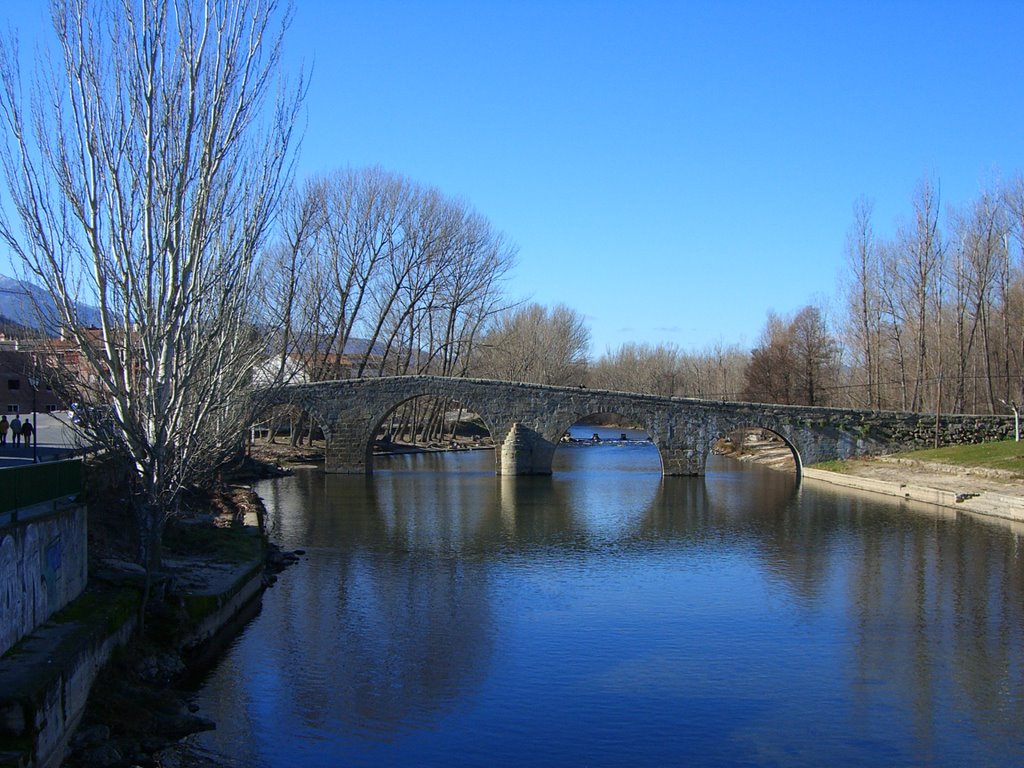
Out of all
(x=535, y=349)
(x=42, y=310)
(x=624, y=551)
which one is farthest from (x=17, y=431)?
(x=535, y=349)

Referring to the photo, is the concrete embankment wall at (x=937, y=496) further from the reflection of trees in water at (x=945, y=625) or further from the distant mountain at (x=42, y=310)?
the distant mountain at (x=42, y=310)

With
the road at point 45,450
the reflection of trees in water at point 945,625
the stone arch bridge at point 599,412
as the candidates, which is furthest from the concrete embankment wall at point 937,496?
the road at point 45,450

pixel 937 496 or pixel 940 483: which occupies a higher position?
pixel 940 483

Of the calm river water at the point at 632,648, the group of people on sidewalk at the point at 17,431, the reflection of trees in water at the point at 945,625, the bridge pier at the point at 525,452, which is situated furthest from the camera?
the bridge pier at the point at 525,452

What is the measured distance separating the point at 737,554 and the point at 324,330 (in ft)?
89.9

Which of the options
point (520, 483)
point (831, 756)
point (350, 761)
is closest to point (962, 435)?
point (520, 483)

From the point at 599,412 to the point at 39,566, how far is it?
93.2 feet

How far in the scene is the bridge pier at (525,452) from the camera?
1471 inches

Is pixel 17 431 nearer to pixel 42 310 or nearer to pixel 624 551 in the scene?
pixel 42 310

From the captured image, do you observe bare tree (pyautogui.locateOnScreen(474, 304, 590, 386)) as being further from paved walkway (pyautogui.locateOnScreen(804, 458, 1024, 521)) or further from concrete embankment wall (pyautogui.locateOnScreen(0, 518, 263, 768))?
concrete embankment wall (pyautogui.locateOnScreen(0, 518, 263, 768))

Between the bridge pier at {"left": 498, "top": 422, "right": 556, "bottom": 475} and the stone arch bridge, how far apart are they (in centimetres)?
4

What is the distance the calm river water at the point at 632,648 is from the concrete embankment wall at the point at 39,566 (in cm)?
197

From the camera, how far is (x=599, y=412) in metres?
37.1

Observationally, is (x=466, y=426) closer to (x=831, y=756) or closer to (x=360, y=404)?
(x=360, y=404)
